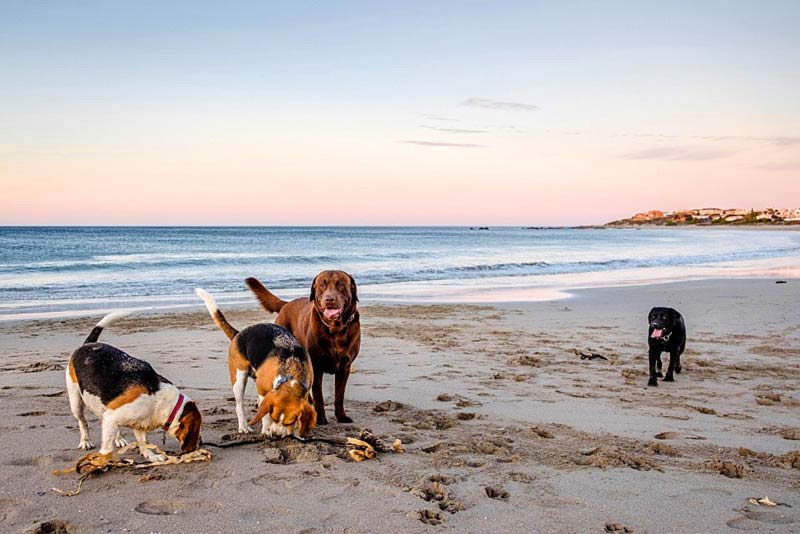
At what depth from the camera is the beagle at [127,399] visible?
13.9 ft

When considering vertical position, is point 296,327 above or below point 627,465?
above

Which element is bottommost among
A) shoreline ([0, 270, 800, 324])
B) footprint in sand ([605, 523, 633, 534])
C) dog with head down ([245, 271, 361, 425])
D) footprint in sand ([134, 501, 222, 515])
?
shoreline ([0, 270, 800, 324])

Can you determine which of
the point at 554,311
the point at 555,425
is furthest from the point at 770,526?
the point at 554,311

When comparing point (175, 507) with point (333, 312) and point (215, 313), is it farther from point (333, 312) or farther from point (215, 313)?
point (215, 313)

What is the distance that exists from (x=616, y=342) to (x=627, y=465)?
20.0 feet

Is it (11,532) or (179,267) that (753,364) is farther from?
(179,267)

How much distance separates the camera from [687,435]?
17.4ft

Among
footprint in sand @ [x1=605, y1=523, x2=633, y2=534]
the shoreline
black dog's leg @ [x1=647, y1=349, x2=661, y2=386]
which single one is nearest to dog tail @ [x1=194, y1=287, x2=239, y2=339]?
footprint in sand @ [x1=605, y1=523, x2=633, y2=534]

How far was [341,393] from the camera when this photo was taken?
18.9ft

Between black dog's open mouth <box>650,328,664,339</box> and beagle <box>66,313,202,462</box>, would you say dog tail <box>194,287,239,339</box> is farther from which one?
black dog's open mouth <box>650,328,664,339</box>

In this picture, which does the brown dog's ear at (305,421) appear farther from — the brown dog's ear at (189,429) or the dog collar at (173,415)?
the dog collar at (173,415)

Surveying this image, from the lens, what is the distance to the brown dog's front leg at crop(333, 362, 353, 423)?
5.70 metres

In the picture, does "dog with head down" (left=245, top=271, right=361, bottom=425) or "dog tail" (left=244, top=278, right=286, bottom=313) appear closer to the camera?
"dog with head down" (left=245, top=271, right=361, bottom=425)

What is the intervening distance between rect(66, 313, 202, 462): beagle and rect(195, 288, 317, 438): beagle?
495 mm
